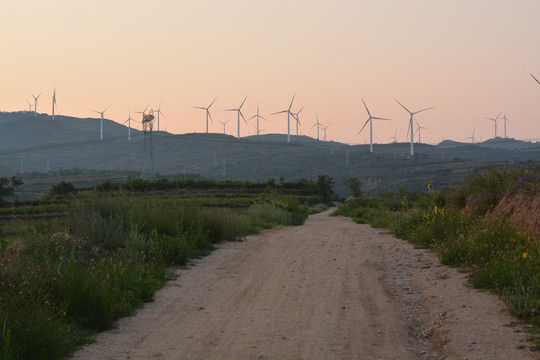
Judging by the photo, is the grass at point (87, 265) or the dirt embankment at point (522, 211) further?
the dirt embankment at point (522, 211)

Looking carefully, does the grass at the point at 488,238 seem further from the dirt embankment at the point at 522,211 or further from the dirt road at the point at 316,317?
the dirt road at the point at 316,317

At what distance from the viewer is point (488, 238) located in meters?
12.3

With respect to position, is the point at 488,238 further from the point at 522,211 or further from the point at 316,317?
the point at 316,317

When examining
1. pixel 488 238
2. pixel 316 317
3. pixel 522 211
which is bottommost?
pixel 316 317

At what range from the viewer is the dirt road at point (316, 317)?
6926 millimetres

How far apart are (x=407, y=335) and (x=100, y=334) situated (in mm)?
4085

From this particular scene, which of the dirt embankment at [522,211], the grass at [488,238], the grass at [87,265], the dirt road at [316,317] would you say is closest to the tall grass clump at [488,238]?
the grass at [488,238]

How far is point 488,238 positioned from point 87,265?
8.16 m

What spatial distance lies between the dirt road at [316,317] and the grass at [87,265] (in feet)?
1.26

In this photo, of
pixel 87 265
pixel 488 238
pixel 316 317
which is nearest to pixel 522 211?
pixel 488 238

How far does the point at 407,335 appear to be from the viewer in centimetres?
781

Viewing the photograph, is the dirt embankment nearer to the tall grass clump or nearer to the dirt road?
the tall grass clump

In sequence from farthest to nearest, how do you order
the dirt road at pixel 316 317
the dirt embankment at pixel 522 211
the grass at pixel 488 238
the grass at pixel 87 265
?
1. the dirt embankment at pixel 522 211
2. the grass at pixel 488 238
3. the dirt road at pixel 316 317
4. the grass at pixel 87 265

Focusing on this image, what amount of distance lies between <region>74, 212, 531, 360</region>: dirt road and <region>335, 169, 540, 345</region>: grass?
14.0 inches
